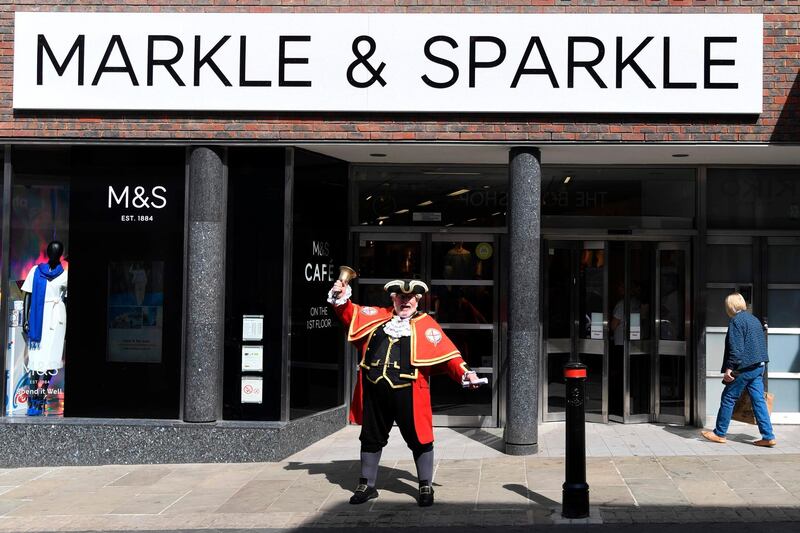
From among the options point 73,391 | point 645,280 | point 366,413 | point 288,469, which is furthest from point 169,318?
point 645,280

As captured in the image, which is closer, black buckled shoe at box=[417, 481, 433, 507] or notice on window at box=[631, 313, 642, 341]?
black buckled shoe at box=[417, 481, 433, 507]

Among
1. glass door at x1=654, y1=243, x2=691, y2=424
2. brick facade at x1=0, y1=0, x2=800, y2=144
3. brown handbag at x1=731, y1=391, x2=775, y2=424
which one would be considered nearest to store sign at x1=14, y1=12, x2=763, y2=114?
brick facade at x1=0, y1=0, x2=800, y2=144

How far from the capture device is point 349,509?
7.46 meters

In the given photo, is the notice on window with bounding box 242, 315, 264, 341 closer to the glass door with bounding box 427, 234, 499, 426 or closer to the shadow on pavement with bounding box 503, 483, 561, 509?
the glass door with bounding box 427, 234, 499, 426

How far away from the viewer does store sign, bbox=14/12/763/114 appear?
9.31 m

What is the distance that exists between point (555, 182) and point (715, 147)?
210 centimetres

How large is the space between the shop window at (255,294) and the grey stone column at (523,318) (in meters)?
2.39

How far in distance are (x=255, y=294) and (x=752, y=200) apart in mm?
5951

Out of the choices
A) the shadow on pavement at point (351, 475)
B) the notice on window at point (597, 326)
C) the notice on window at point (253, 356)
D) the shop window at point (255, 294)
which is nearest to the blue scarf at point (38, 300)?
the shop window at point (255, 294)

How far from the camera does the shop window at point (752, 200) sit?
11047 millimetres

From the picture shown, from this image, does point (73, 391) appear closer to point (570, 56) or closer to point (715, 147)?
point (570, 56)

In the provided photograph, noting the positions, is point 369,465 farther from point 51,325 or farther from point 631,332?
point 631,332

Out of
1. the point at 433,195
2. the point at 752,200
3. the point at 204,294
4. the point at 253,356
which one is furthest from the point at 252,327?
the point at 752,200

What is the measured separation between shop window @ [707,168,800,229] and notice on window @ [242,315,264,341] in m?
5.44
